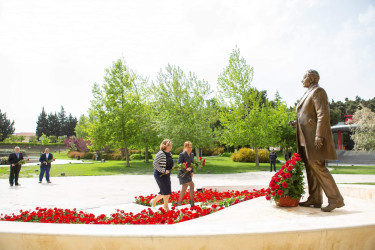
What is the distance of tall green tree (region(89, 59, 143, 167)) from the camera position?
94.5ft

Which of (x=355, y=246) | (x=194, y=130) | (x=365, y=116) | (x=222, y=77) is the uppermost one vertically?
(x=222, y=77)

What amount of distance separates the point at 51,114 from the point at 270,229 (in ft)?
368

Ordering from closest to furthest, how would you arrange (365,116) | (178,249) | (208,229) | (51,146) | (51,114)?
(178,249) < (208,229) < (365,116) < (51,146) < (51,114)

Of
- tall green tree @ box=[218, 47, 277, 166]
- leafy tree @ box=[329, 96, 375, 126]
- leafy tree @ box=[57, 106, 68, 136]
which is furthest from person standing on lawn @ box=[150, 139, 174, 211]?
leafy tree @ box=[57, 106, 68, 136]

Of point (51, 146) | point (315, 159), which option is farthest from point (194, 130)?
point (51, 146)

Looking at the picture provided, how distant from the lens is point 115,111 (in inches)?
1142

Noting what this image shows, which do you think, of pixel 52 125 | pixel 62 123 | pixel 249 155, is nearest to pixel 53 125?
pixel 52 125

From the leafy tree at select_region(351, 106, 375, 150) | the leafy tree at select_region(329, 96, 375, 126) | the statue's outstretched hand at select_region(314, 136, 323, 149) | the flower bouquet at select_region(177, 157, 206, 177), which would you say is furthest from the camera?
the leafy tree at select_region(329, 96, 375, 126)

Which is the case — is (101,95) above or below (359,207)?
above

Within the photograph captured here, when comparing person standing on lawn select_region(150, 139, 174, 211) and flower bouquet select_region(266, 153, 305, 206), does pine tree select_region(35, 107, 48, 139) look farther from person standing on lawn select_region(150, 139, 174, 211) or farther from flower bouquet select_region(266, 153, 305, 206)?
flower bouquet select_region(266, 153, 305, 206)

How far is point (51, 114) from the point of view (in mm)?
103812

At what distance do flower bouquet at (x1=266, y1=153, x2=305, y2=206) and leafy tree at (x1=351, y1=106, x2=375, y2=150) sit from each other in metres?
31.4

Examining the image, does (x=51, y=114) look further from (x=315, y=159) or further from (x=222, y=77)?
(x=315, y=159)

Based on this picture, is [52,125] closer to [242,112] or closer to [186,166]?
[242,112]
